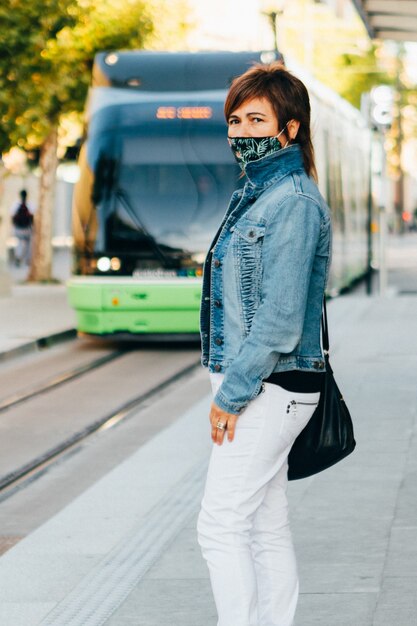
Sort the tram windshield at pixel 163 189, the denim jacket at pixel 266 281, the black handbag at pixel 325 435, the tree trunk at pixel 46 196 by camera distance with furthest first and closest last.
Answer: the tree trunk at pixel 46 196
the tram windshield at pixel 163 189
the black handbag at pixel 325 435
the denim jacket at pixel 266 281

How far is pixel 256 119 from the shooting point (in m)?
3.67

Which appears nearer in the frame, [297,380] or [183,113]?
[297,380]

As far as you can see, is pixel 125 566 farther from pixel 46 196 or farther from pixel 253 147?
pixel 46 196

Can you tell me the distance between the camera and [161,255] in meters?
13.9

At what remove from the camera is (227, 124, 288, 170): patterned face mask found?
3.69m

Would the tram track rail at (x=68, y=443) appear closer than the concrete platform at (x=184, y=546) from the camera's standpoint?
No

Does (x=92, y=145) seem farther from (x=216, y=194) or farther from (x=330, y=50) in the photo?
(x=330, y=50)

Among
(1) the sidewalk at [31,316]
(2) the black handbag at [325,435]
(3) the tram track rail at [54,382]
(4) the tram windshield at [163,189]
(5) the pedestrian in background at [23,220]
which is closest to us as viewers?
(2) the black handbag at [325,435]

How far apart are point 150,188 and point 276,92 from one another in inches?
406

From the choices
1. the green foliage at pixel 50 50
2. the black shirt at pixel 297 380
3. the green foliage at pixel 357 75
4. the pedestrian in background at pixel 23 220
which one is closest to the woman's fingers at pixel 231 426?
the black shirt at pixel 297 380

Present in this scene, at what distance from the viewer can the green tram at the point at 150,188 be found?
45.4 ft

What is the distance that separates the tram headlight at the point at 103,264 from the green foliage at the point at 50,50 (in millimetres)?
5415

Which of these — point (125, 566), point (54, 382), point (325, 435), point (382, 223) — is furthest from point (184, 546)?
point (382, 223)

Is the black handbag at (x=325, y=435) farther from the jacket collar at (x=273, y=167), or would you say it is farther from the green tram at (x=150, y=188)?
the green tram at (x=150, y=188)
